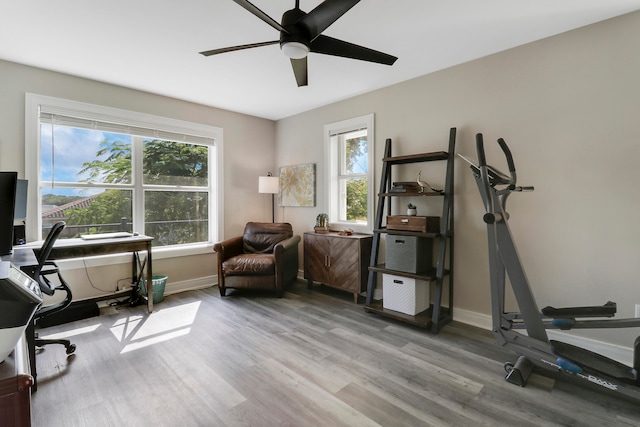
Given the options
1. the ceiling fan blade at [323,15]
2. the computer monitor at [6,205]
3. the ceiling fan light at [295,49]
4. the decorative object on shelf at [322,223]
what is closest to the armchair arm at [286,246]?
the decorative object on shelf at [322,223]

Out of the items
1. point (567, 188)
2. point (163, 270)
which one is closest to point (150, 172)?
point (163, 270)

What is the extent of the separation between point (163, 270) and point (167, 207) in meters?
0.81

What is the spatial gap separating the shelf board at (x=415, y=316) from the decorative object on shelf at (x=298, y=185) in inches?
70.7

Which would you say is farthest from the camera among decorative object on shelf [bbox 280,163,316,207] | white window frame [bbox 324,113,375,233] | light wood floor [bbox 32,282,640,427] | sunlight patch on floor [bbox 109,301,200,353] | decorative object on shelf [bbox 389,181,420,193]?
decorative object on shelf [bbox 280,163,316,207]

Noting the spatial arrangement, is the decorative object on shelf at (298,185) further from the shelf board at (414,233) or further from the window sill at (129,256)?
the shelf board at (414,233)

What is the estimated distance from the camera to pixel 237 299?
365 centimetres

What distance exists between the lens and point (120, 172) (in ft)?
11.8

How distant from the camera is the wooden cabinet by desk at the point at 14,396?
2.04 feet

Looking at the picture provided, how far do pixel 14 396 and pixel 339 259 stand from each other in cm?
312

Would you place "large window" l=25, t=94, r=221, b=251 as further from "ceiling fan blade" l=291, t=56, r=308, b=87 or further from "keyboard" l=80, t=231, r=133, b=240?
"ceiling fan blade" l=291, t=56, r=308, b=87

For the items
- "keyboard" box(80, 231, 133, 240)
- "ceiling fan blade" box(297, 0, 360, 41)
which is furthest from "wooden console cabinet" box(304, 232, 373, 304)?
"ceiling fan blade" box(297, 0, 360, 41)

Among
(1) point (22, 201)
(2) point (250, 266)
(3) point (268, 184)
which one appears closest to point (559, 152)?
(2) point (250, 266)

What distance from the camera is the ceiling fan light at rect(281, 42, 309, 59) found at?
68.2 inches

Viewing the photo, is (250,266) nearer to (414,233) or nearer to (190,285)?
(190,285)
